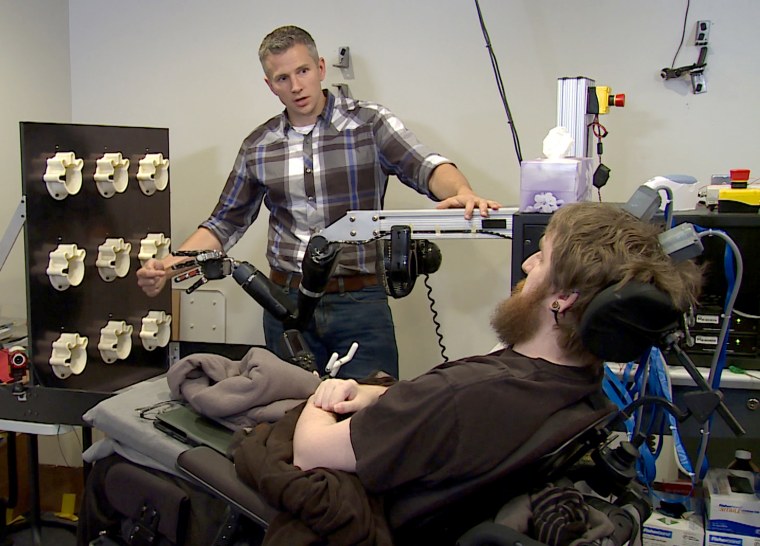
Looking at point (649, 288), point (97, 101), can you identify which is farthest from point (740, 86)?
point (97, 101)

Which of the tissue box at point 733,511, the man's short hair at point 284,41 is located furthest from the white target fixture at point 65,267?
the tissue box at point 733,511

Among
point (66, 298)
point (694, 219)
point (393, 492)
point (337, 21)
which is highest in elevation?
point (337, 21)

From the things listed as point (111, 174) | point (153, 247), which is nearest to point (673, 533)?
point (153, 247)

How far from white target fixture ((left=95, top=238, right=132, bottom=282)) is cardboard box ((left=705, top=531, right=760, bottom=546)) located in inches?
70.4

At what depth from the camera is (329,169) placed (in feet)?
7.47

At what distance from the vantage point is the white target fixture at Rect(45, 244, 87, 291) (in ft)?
6.59

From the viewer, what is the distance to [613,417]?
114 cm

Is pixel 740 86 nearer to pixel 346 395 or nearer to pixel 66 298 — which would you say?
pixel 346 395

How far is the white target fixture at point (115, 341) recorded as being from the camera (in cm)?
222

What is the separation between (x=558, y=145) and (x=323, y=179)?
858 millimetres

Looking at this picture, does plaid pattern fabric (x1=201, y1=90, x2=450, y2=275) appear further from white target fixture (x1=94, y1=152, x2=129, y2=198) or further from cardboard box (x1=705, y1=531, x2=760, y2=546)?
cardboard box (x1=705, y1=531, x2=760, y2=546)

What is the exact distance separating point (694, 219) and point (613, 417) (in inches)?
27.9

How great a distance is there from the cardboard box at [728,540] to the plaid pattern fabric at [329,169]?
46.1 inches

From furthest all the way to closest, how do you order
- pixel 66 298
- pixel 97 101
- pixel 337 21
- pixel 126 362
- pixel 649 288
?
pixel 97 101 → pixel 337 21 → pixel 126 362 → pixel 66 298 → pixel 649 288
